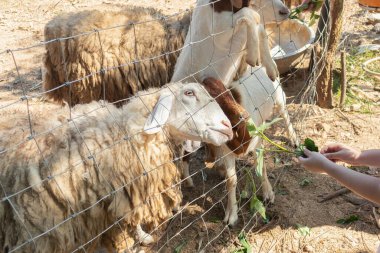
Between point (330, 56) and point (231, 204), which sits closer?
point (231, 204)

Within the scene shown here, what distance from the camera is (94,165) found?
2152 mm

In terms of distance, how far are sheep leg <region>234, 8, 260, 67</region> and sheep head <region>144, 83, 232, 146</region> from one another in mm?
497

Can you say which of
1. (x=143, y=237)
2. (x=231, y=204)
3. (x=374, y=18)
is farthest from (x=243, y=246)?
(x=374, y=18)

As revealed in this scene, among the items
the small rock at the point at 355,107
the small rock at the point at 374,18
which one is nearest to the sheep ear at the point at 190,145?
the small rock at the point at 355,107

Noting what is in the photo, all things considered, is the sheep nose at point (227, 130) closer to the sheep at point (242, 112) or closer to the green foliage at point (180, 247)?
the sheep at point (242, 112)

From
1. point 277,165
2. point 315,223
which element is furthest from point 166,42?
point 315,223

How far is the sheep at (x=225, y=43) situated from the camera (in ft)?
9.04

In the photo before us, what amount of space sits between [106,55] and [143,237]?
5.35ft

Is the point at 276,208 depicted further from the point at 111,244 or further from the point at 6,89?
the point at 6,89

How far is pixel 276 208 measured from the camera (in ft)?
10.5

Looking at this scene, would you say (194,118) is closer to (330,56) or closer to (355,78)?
(330,56)

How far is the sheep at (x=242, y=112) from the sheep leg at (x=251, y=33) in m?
0.17

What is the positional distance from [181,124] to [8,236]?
3.36ft

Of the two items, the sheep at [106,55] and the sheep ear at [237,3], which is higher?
the sheep ear at [237,3]
